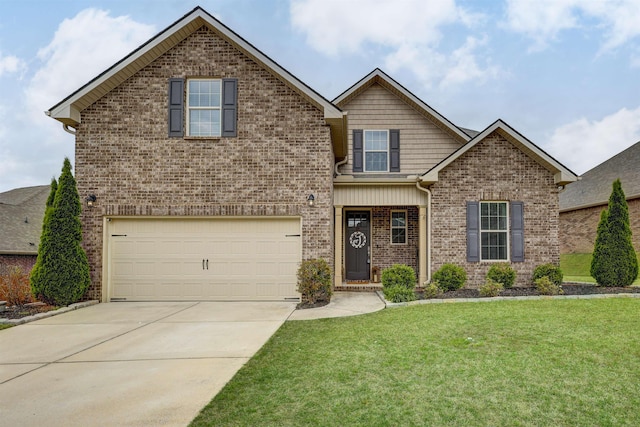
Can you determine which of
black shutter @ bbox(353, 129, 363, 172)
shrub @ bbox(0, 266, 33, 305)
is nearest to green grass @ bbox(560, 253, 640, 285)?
black shutter @ bbox(353, 129, 363, 172)

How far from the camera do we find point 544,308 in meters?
7.97

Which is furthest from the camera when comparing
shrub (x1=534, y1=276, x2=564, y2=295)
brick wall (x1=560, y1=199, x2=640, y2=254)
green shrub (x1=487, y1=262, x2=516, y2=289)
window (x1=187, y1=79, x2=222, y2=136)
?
brick wall (x1=560, y1=199, x2=640, y2=254)

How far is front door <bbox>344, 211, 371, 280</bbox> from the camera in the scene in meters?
14.0

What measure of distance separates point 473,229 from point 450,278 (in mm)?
1785

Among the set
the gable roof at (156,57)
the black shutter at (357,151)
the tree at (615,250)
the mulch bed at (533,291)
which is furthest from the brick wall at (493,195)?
the gable roof at (156,57)

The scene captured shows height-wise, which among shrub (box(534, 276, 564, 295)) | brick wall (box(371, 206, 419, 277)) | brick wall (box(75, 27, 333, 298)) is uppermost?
brick wall (box(75, 27, 333, 298))

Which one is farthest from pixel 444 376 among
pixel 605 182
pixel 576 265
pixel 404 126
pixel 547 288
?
pixel 605 182

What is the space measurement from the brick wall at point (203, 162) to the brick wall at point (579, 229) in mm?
15337

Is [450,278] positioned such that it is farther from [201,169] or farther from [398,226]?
[201,169]

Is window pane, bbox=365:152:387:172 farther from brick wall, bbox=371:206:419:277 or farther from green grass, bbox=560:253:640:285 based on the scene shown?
green grass, bbox=560:253:640:285

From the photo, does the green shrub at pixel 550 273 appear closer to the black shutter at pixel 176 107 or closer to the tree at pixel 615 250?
the tree at pixel 615 250

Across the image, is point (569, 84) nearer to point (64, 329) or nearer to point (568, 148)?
point (568, 148)

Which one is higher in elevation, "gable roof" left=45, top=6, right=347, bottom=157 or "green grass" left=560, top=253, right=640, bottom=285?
"gable roof" left=45, top=6, right=347, bottom=157

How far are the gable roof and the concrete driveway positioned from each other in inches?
190
